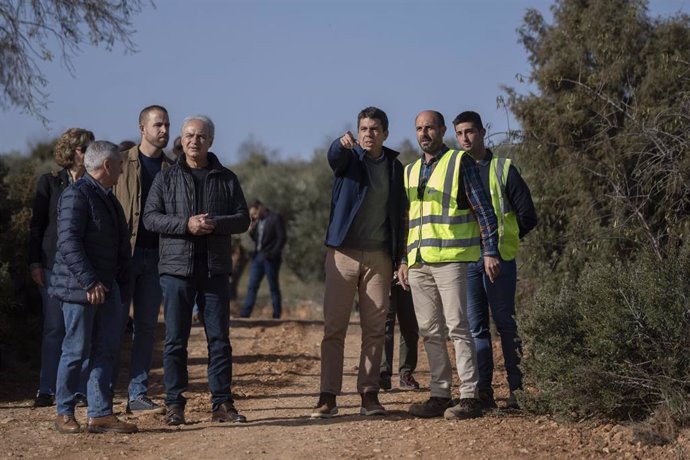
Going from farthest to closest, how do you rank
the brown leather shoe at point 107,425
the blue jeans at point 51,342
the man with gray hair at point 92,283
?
the blue jeans at point 51,342
the brown leather shoe at point 107,425
the man with gray hair at point 92,283

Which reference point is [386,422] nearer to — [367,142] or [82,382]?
[367,142]

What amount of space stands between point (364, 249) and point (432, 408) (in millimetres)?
1267

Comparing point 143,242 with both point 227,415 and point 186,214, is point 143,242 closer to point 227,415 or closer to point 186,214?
point 186,214

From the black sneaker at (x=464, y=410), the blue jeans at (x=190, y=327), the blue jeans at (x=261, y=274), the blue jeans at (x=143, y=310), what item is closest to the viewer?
the black sneaker at (x=464, y=410)

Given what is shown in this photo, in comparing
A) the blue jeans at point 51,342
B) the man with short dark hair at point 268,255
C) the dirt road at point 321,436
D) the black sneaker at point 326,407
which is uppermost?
the man with short dark hair at point 268,255

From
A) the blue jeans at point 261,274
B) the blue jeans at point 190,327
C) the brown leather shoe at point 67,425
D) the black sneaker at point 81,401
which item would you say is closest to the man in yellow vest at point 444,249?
the blue jeans at point 190,327

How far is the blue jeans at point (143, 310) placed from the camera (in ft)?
27.6

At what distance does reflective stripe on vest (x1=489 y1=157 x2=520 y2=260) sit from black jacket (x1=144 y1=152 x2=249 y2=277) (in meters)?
1.88

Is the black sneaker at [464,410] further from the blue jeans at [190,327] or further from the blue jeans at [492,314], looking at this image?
the blue jeans at [190,327]

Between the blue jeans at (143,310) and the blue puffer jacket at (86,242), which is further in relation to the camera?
the blue jeans at (143,310)

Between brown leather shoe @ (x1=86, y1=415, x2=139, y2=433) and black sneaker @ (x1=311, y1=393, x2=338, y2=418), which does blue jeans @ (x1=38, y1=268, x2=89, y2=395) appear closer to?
brown leather shoe @ (x1=86, y1=415, x2=139, y2=433)

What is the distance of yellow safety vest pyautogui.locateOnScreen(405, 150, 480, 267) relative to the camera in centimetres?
765

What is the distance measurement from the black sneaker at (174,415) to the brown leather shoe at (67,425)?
0.66 m

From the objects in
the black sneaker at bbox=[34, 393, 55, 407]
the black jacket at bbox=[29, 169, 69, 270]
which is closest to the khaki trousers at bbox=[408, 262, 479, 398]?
the black jacket at bbox=[29, 169, 69, 270]
